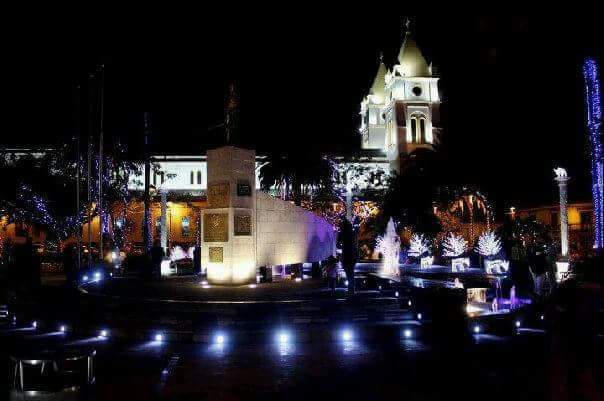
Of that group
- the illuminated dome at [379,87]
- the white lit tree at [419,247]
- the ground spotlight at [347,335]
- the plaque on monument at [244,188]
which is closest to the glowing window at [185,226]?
the illuminated dome at [379,87]

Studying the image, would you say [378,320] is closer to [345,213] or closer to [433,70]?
[345,213]

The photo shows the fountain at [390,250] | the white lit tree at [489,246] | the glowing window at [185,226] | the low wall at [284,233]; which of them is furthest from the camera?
the glowing window at [185,226]

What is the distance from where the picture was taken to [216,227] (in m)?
16.2

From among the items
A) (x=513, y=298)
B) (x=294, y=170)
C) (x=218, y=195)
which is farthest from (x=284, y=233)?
(x=294, y=170)

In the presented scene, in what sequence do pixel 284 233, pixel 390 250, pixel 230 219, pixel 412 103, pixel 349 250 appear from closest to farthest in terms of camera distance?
pixel 349 250
pixel 230 219
pixel 284 233
pixel 390 250
pixel 412 103

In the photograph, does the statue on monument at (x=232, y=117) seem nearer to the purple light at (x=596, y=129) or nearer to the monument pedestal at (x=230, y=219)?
the monument pedestal at (x=230, y=219)

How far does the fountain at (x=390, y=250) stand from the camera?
29.9m

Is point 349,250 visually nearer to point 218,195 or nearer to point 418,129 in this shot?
point 218,195

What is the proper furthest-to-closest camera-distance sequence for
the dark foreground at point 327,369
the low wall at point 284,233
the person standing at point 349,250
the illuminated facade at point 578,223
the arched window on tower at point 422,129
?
1. the arched window on tower at point 422,129
2. the illuminated facade at point 578,223
3. the low wall at point 284,233
4. the person standing at point 349,250
5. the dark foreground at point 327,369

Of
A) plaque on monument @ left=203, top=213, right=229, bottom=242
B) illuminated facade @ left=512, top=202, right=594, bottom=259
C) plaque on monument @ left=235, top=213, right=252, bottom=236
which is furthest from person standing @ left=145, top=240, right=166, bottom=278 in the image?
illuminated facade @ left=512, top=202, right=594, bottom=259

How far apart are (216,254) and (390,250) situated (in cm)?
2326

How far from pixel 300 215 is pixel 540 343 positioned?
29.9 feet

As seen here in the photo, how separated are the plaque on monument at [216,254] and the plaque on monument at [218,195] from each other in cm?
125

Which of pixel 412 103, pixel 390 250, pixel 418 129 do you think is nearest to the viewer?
pixel 390 250
